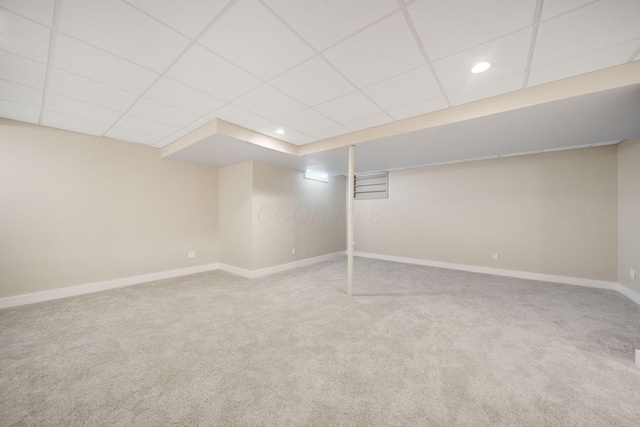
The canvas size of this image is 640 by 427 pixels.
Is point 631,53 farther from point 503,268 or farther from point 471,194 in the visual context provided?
point 503,268

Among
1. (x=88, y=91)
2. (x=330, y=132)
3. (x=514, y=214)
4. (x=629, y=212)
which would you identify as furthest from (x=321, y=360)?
(x=629, y=212)

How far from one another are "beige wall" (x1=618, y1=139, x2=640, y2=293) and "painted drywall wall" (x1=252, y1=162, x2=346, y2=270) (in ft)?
18.5

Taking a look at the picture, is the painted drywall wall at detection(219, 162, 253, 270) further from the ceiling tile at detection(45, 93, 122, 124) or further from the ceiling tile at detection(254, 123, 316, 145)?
the ceiling tile at detection(45, 93, 122, 124)

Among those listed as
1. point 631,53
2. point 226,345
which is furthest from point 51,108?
point 631,53

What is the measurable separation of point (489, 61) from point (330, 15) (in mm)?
1503

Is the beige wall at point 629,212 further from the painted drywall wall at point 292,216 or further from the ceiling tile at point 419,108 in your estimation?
the painted drywall wall at point 292,216

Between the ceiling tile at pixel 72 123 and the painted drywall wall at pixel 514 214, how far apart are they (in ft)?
20.7

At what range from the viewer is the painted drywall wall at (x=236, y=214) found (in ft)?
15.7

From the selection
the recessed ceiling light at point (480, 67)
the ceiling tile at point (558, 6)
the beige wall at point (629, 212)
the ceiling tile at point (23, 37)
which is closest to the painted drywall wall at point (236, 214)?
the ceiling tile at point (23, 37)

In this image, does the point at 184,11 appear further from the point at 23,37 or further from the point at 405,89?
the point at 405,89

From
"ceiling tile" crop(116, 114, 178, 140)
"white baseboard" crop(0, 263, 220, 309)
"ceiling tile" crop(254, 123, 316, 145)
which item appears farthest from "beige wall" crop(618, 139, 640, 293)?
"white baseboard" crop(0, 263, 220, 309)

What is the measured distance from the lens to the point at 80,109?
113 inches

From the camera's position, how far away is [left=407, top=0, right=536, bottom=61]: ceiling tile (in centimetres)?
143

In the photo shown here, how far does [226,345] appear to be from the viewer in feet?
7.34
